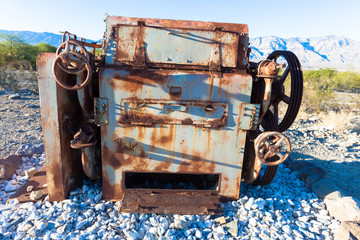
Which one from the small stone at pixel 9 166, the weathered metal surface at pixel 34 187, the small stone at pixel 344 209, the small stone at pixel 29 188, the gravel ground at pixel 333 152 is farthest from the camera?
the gravel ground at pixel 333 152

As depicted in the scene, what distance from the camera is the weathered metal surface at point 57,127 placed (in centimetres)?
248

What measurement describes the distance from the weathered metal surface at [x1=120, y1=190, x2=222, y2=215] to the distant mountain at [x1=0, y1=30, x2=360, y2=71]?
416 feet

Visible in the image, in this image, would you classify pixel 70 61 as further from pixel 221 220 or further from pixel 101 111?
pixel 221 220

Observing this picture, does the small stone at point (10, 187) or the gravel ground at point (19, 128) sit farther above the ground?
the gravel ground at point (19, 128)

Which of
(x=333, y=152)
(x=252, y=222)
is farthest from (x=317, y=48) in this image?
(x=252, y=222)

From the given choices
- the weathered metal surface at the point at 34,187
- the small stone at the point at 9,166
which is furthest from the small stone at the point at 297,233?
the small stone at the point at 9,166

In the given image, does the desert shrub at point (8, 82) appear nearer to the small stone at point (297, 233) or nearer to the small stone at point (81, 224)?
the small stone at point (81, 224)

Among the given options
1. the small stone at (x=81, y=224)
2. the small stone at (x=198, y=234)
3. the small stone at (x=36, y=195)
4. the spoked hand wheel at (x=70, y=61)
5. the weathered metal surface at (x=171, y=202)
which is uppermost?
the spoked hand wheel at (x=70, y=61)

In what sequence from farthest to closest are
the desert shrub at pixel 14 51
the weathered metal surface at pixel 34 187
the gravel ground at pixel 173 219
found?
the desert shrub at pixel 14 51 → the weathered metal surface at pixel 34 187 → the gravel ground at pixel 173 219

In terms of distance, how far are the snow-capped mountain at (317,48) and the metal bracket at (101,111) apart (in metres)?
128

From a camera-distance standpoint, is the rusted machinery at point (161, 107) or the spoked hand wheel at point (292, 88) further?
the spoked hand wheel at point (292, 88)

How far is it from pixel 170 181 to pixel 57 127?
1854 millimetres

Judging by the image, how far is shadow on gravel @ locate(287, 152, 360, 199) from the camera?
3883 mm

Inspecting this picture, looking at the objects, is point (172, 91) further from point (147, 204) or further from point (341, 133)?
point (341, 133)
